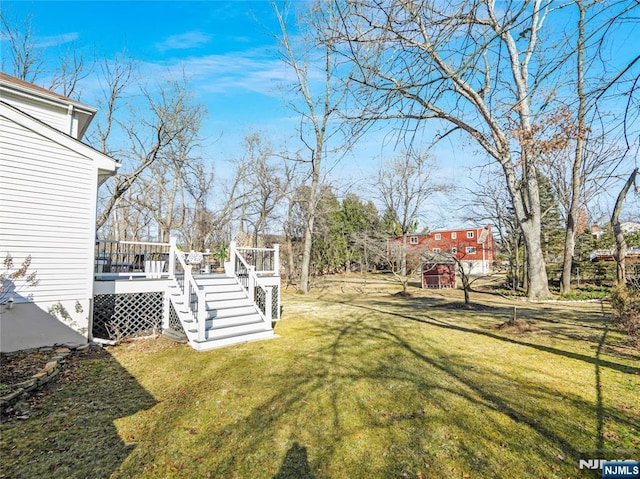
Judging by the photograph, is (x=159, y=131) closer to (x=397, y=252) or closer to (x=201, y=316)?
(x=201, y=316)

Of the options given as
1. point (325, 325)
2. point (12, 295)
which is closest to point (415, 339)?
point (325, 325)

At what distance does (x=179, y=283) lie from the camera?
812cm

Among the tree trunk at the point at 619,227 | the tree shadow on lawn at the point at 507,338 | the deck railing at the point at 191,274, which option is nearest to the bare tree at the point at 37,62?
the deck railing at the point at 191,274

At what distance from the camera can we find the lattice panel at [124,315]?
7.28 meters

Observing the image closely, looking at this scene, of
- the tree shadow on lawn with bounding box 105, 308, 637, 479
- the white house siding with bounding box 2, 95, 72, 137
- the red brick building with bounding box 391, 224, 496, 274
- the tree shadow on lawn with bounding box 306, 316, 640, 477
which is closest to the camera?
the tree shadow on lawn with bounding box 105, 308, 637, 479

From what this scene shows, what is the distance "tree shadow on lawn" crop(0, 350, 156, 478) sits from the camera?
9.43ft

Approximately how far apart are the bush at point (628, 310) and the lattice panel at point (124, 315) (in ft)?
35.4

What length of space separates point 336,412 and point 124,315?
5942mm

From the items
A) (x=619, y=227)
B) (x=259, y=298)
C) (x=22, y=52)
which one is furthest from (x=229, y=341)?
(x=22, y=52)

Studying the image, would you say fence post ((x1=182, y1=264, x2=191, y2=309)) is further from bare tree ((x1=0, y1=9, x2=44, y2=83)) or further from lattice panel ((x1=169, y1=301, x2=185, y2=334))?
bare tree ((x1=0, y1=9, x2=44, y2=83))

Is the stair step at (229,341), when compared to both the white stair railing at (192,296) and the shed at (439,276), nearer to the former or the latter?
the white stair railing at (192,296)

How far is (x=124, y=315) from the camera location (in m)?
7.39

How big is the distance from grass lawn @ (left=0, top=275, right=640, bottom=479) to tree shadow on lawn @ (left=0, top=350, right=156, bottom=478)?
2 cm

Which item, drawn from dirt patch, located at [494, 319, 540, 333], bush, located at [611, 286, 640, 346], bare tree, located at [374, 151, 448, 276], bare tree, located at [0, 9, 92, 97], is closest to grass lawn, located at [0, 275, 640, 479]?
bush, located at [611, 286, 640, 346]
